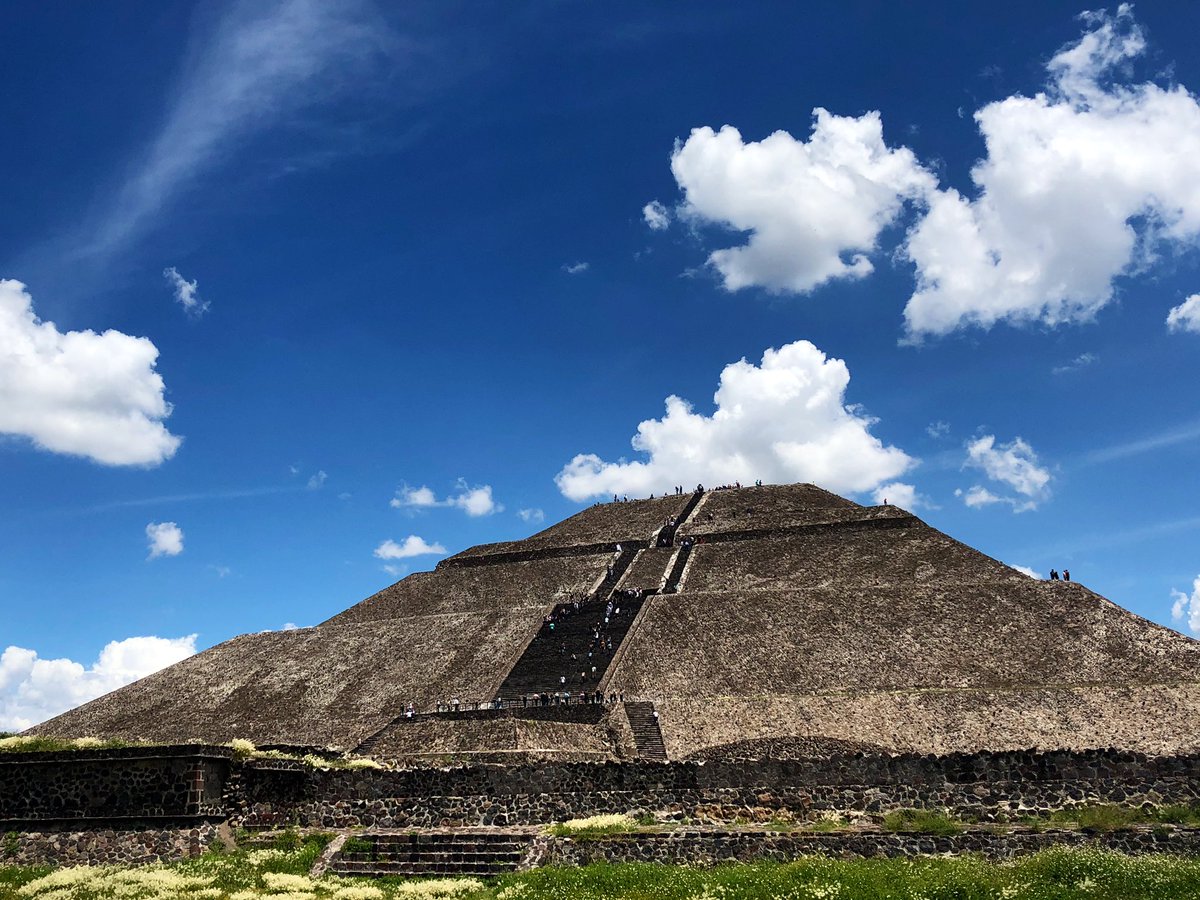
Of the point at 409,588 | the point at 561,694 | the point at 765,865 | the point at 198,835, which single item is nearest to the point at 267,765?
the point at 198,835

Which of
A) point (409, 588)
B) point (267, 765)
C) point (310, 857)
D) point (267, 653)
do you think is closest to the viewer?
point (310, 857)

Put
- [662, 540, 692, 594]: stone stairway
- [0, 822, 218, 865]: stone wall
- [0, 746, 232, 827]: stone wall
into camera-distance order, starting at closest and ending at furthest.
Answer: [0, 822, 218, 865]: stone wall → [0, 746, 232, 827]: stone wall → [662, 540, 692, 594]: stone stairway

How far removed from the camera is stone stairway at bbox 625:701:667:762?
3216 cm

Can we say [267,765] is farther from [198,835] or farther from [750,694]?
[750,694]

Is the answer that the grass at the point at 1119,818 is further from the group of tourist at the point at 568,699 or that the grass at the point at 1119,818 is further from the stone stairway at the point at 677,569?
the stone stairway at the point at 677,569

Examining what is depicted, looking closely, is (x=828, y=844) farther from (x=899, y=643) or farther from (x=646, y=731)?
(x=899, y=643)

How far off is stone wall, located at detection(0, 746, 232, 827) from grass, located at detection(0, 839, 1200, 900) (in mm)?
1591

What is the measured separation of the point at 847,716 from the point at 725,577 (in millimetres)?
21736

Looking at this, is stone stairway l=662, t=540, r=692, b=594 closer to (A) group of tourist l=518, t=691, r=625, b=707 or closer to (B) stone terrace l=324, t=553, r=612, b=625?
(B) stone terrace l=324, t=553, r=612, b=625

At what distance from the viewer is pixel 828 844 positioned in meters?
17.4

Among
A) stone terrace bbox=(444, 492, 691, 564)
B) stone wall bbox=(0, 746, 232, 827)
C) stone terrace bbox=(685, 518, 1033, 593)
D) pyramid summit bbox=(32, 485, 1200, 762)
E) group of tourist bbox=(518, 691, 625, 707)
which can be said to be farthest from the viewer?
stone terrace bbox=(444, 492, 691, 564)

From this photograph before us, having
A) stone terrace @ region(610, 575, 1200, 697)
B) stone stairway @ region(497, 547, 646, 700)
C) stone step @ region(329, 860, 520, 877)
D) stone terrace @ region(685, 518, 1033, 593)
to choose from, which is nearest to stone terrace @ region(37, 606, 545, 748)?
stone stairway @ region(497, 547, 646, 700)

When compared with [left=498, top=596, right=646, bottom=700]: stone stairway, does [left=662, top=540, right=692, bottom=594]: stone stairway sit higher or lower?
higher

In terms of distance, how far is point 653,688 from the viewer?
127 ft
